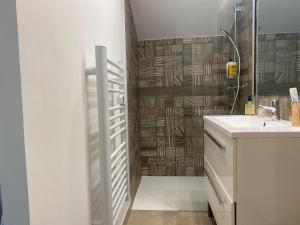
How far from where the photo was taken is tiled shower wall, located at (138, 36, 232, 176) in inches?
122

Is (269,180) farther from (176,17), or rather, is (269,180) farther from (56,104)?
(176,17)

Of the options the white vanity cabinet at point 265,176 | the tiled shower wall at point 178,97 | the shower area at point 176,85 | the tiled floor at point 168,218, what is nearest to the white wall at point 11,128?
the white vanity cabinet at point 265,176

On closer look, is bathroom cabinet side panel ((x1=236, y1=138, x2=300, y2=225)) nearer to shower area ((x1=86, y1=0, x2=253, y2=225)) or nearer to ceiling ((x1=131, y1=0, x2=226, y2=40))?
shower area ((x1=86, y1=0, x2=253, y2=225))

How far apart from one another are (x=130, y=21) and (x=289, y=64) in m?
1.69

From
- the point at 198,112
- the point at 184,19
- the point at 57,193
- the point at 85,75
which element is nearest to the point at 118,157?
the point at 85,75

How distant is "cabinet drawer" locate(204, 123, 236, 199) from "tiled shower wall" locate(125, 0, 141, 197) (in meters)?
1.03

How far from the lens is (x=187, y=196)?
2678 mm

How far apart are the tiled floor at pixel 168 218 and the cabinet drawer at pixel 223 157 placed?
71 cm

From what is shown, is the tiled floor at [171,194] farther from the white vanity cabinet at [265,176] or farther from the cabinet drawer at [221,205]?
the white vanity cabinet at [265,176]

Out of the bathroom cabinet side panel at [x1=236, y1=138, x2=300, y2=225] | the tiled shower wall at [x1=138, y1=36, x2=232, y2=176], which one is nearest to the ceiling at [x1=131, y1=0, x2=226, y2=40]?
the tiled shower wall at [x1=138, y1=36, x2=232, y2=176]

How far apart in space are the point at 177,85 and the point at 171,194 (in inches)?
51.5

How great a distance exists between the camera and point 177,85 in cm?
325

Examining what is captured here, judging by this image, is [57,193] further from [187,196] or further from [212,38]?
[212,38]

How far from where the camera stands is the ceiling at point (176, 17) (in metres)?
2.87
